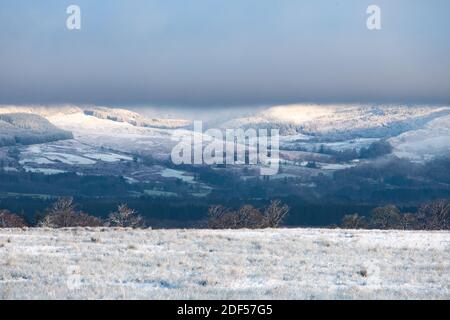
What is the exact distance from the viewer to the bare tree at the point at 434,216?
4102 inches

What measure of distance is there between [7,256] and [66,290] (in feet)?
29.7

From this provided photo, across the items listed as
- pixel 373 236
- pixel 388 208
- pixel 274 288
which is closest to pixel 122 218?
pixel 388 208

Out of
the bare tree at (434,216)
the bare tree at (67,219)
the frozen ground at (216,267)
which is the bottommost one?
the bare tree at (434,216)

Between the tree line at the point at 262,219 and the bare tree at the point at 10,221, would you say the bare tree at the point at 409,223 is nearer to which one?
the tree line at the point at 262,219

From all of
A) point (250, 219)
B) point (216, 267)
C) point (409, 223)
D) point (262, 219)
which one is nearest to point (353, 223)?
point (409, 223)

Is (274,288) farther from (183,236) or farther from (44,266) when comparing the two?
(183,236)

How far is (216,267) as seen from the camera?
84.9 feet

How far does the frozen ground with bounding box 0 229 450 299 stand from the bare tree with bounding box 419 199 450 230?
2675 inches

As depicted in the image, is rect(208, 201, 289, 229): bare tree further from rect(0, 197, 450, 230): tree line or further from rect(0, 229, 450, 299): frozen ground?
rect(0, 229, 450, 299): frozen ground

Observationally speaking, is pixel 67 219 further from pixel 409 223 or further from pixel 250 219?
pixel 409 223

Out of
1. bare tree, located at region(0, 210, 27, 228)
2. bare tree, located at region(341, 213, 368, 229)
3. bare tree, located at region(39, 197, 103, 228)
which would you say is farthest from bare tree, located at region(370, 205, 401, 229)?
bare tree, located at region(0, 210, 27, 228)

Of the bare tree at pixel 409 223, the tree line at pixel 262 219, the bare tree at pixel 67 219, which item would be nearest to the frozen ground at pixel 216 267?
the tree line at pixel 262 219

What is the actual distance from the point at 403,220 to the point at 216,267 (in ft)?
268
